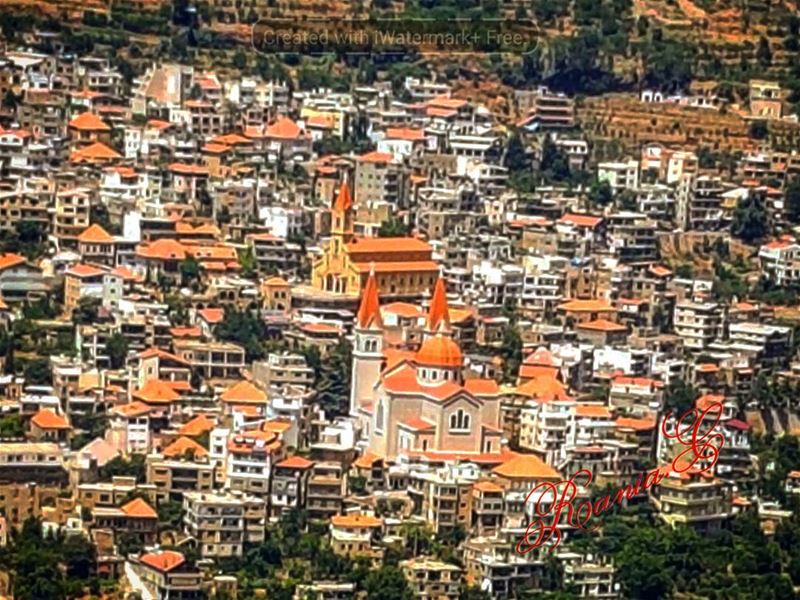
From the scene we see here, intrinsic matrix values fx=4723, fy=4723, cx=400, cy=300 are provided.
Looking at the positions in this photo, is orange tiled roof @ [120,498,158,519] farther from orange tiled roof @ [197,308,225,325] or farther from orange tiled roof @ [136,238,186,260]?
orange tiled roof @ [136,238,186,260]

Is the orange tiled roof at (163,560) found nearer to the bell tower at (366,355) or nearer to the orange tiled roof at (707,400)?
the bell tower at (366,355)

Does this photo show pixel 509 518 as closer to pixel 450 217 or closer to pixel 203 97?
Result: pixel 450 217

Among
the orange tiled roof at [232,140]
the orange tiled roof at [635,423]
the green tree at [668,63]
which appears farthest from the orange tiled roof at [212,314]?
the green tree at [668,63]

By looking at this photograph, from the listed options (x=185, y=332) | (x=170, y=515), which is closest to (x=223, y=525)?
(x=170, y=515)

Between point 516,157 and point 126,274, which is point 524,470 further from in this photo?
point 516,157

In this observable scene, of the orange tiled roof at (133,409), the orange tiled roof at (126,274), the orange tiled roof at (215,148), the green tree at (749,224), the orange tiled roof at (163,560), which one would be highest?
the orange tiled roof at (133,409)

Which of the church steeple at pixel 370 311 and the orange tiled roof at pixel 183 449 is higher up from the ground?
the church steeple at pixel 370 311

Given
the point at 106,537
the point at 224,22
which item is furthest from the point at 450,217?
the point at 106,537
